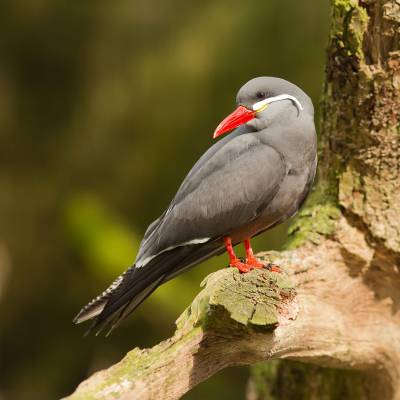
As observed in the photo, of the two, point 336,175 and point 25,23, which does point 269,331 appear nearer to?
point 336,175

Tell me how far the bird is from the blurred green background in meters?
3.90

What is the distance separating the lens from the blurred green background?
32.7ft

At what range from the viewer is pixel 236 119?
541 cm

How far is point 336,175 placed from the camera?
6.01 meters

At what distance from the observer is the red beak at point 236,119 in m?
5.38

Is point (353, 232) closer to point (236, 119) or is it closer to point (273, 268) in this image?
point (273, 268)

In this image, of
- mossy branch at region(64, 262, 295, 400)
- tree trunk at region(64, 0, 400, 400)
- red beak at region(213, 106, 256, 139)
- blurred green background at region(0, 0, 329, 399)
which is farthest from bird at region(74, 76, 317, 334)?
blurred green background at region(0, 0, 329, 399)

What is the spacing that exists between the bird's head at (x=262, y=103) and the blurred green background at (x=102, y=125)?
4097 mm

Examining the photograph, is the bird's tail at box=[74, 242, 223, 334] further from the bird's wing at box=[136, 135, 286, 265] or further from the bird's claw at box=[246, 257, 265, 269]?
the bird's claw at box=[246, 257, 265, 269]

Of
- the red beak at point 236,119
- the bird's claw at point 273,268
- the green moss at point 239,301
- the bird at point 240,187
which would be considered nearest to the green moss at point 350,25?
the bird at point 240,187

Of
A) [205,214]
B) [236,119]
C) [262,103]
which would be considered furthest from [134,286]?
[262,103]

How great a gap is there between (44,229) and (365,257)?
589 cm

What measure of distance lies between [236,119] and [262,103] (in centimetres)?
20

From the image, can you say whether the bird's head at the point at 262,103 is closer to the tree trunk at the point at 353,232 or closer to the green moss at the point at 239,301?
the tree trunk at the point at 353,232
